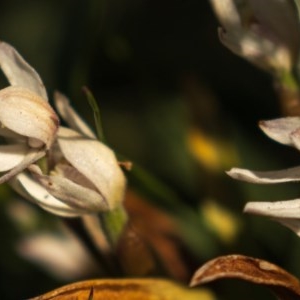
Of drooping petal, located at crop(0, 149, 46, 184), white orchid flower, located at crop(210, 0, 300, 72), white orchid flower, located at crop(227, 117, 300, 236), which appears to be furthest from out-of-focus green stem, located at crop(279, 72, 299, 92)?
drooping petal, located at crop(0, 149, 46, 184)

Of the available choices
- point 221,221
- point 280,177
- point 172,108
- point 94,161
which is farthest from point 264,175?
point 172,108

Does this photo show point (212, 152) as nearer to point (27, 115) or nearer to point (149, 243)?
point (149, 243)

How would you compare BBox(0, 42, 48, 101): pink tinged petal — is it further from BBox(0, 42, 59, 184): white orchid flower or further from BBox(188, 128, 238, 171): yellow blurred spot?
BBox(188, 128, 238, 171): yellow blurred spot

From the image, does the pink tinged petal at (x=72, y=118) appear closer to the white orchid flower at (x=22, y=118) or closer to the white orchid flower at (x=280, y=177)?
the white orchid flower at (x=22, y=118)

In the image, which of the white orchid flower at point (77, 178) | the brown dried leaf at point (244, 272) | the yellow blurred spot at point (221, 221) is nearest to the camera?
the brown dried leaf at point (244, 272)

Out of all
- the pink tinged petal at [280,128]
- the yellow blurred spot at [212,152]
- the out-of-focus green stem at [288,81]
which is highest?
the pink tinged petal at [280,128]

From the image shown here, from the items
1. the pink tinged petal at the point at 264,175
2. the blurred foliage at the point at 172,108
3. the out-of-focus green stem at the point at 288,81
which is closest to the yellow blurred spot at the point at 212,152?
the blurred foliage at the point at 172,108

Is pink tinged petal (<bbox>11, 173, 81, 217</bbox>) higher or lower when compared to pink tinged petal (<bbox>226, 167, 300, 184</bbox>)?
lower

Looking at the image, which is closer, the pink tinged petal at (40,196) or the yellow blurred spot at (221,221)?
the pink tinged petal at (40,196)
